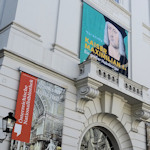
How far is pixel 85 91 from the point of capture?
439 inches

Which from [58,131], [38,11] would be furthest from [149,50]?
[58,131]

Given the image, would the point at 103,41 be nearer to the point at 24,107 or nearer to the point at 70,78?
the point at 70,78

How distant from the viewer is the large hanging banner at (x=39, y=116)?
9.39m

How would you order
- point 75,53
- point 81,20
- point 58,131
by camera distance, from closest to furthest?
1. point 58,131
2. point 75,53
3. point 81,20

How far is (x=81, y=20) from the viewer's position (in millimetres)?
13352

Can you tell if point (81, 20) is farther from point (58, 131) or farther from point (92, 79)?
point (58, 131)

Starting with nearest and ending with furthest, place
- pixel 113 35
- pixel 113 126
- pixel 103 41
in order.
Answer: pixel 113 126 → pixel 103 41 → pixel 113 35

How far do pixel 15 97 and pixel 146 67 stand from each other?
8739 mm

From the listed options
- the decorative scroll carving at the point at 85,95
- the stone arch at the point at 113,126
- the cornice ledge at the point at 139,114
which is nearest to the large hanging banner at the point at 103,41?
the decorative scroll carving at the point at 85,95

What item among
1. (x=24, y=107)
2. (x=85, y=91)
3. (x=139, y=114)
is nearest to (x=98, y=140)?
(x=139, y=114)

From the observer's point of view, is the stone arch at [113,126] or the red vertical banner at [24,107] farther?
the stone arch at [113,126]

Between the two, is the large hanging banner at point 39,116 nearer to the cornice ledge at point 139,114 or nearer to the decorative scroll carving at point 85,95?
the decorative scroll carving at point 85,95

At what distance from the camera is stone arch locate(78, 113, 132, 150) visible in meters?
12.2

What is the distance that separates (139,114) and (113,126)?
134cm
